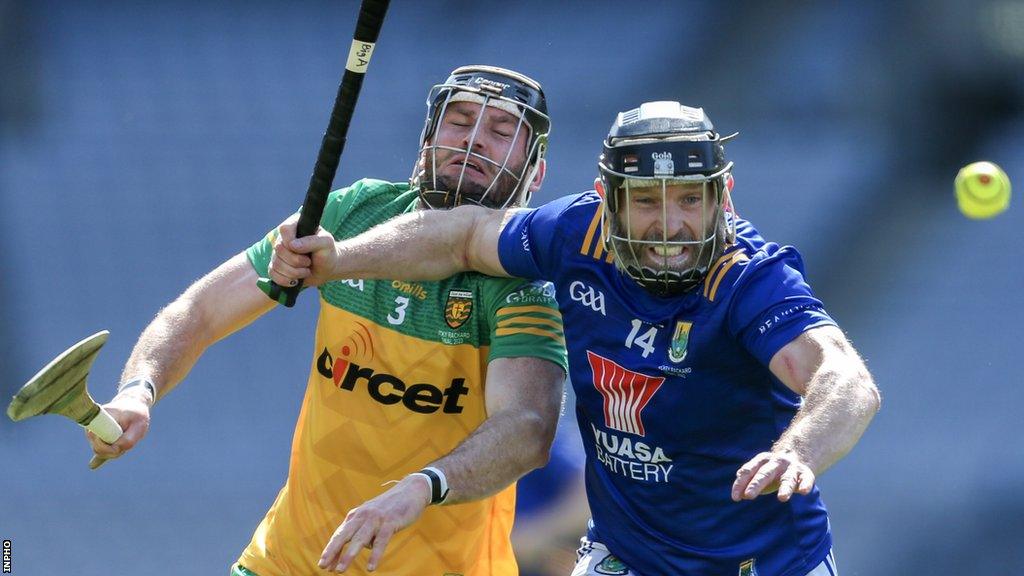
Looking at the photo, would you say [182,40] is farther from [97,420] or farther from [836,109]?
[97,420]

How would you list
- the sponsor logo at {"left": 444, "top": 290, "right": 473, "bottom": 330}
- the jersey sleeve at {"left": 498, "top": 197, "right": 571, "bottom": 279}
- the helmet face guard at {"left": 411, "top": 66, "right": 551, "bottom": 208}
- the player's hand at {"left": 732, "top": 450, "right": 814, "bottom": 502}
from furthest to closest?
the helmet face guard at {"left": 411, "top": 66, "right": 551, "bottom": 208} → the sponsor logo at {"left": 444, "top": 290, "right": 473, "bottom": 330} → the jersey sleeve at {"left": 498, "top": 197, "right": 571, "bottom": 279} → the player's hand at {"left": 732, "top": 450, "right": 814, "bottom": 502}

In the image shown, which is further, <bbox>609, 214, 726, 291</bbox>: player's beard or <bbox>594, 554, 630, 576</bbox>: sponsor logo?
<bbox>594, 554, 630, 576</bbox>: sponsor logo

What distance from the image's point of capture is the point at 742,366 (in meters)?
3.52

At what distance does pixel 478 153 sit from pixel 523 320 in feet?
1.74

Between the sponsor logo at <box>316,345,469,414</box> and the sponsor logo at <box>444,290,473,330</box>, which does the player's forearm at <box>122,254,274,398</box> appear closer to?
the sponsor logo at <box>316,345,469,414</box>

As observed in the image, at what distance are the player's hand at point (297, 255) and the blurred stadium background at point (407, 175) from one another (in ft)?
8.93

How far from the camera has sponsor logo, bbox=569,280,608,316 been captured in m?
3.67

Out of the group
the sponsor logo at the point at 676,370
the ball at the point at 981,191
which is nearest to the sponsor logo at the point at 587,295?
the sponsor logo at the point at 676,370

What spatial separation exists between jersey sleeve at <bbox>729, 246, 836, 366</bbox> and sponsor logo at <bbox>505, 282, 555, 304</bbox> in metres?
0.67

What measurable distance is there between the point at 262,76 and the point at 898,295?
9.22 ft

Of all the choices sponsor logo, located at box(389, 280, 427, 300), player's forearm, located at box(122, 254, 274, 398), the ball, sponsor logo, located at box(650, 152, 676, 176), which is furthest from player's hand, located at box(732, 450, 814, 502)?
the ball

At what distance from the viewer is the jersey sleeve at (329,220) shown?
4172mm

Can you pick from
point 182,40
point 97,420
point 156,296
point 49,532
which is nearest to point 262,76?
point 182,40

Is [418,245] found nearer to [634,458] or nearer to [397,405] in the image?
[397,405]
